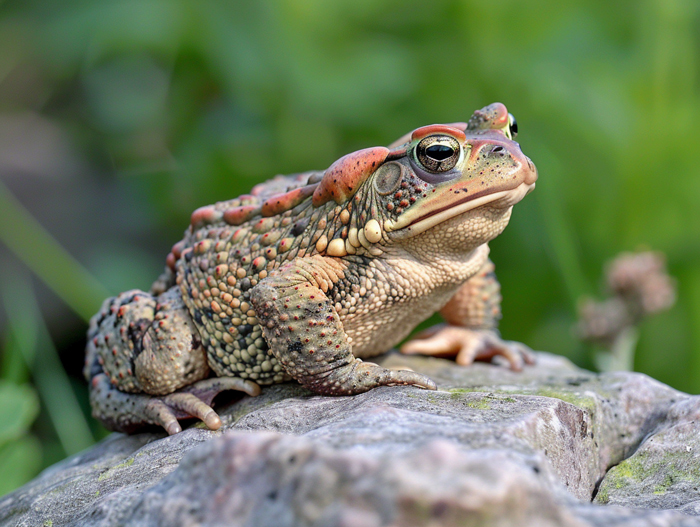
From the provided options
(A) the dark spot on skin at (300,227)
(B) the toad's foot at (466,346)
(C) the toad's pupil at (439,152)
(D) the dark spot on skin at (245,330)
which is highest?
(C) the toad's pupil at (439,152)

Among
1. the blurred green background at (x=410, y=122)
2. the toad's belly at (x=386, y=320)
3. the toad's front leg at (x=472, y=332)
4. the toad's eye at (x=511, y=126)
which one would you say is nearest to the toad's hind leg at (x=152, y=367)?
the toad's belly at (x=386, y=320)

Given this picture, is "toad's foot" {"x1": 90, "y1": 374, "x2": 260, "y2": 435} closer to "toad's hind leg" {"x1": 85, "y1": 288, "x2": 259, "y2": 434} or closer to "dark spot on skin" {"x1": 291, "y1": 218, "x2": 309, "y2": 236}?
"toad's hind leg" {"x1": 85, "y1": 288, "x2": 259, "y2": 434}

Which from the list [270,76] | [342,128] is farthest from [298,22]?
[342,128]

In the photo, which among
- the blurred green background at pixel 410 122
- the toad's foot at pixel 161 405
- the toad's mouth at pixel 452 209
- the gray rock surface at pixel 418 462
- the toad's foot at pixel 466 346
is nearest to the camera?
the gray rock surface at pixel 418 462

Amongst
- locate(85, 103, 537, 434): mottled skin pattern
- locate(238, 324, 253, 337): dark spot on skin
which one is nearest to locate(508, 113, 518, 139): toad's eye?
locate(85, 103, 537, 434): mottled skin pattern

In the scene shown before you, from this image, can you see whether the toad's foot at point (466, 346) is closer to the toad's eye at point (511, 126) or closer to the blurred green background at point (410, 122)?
the blurred green background at point (410, 122)

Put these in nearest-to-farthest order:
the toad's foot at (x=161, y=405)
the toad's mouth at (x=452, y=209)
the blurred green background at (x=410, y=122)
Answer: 1. the toad's mouth at (x=452, y=209)
2. the toad's foot at (x=161, y=405)
3. the blurred green background at (x=410, y=122)

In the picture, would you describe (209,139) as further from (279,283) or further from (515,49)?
(279,283)
